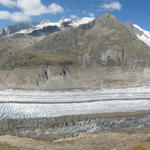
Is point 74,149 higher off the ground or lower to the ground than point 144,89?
lower

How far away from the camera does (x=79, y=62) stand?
85688mm

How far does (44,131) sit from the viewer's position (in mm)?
34062

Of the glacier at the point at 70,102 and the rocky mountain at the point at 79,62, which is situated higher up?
the rocky mountain at the point at 79,62

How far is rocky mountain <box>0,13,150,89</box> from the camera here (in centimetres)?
7175

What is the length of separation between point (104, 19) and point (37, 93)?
9608 centimetres

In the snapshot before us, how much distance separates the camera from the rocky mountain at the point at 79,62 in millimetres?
71750

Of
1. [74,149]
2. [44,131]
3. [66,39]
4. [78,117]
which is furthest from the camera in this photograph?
[66,39]

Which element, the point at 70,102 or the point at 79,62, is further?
the point at 79,62

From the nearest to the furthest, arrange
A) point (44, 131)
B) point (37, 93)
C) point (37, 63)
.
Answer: point (44, 131)
point (37, 93)
point (37, 63)

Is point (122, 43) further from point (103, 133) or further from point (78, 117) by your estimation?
point (103, 133)

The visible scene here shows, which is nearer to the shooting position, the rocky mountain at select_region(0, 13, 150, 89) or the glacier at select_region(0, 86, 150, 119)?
the glacier at select_region(0, 86, 150, 119)

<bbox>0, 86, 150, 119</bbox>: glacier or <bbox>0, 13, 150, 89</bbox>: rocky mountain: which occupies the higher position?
<bbox>0, 13, 150, 89</bbox>: rocky mountain

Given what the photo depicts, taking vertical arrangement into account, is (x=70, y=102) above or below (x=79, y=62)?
below

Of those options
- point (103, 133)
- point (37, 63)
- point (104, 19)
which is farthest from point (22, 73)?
point (104, 19)
